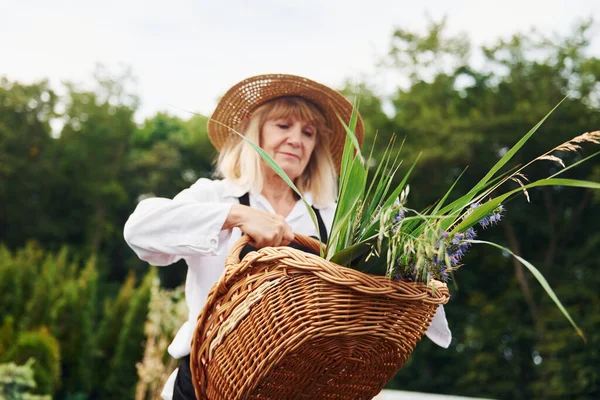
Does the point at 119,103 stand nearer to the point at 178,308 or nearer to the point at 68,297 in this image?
the point at 68,297

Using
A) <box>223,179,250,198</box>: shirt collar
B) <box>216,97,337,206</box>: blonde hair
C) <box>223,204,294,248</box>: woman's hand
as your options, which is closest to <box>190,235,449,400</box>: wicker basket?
<box>223,204,294,248</box>: woman's hand

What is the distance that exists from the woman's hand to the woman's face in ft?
1.59

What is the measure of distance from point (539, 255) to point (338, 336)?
60.5 ft

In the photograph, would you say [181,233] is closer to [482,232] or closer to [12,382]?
[12,382]

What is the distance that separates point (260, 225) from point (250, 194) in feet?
1.67

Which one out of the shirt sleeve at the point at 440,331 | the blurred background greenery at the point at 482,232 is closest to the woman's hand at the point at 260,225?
the shirt sleeve at the point at 440,331

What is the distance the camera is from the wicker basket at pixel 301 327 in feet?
4.32

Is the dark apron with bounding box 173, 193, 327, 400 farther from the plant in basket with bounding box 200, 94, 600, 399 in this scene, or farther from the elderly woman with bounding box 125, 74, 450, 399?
the plant in basket with bounding box 200, 94, 600, 399

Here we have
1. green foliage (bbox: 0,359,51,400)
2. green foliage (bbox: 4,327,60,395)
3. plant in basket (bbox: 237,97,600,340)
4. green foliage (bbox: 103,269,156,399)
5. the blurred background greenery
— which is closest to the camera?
plant in basket (bbox: 237,97,600,340)

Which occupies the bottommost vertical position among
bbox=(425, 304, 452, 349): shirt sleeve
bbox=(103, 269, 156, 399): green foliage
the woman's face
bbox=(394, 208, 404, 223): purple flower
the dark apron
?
bbox=(103, 269, 156, 399): green foliage

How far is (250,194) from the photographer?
212 cm

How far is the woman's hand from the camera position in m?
1.61

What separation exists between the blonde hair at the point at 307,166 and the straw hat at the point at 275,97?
2 cm

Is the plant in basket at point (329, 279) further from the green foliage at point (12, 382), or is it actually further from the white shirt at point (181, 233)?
the green foliage at point (12, 382)
